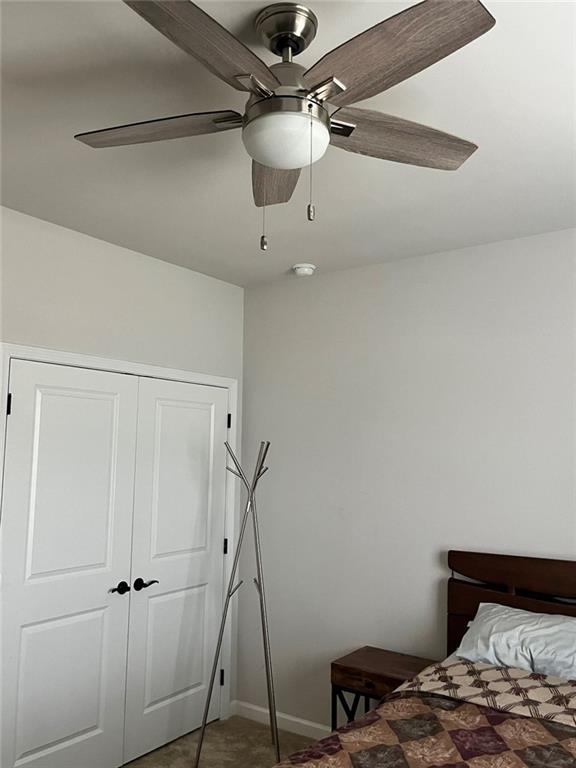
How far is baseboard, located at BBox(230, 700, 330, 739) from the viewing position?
3702mm

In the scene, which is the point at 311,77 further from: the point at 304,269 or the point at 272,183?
the point at 304,269

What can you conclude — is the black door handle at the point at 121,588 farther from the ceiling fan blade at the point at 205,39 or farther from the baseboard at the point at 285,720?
the ceiling fan blade at the point at 205,39

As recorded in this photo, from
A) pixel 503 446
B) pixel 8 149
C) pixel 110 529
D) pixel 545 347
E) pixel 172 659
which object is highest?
pixel 8 149

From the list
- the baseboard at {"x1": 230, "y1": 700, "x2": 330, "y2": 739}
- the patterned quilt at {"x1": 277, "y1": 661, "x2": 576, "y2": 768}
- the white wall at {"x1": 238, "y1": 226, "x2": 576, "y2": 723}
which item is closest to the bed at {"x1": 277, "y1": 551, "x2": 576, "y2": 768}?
the patterned quilt at {"x1": 277, "y1": 661, "x2": 576, "y2": 768}

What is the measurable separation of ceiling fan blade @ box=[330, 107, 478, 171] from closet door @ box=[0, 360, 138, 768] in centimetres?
196

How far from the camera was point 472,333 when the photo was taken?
3.43m

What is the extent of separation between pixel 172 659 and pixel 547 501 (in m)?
2.24

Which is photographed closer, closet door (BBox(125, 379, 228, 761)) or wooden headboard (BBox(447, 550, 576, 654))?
wooden headboard (BBox(447, 550, 576, 654))

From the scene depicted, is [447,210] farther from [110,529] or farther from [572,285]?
[110,529]

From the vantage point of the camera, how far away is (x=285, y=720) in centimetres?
385

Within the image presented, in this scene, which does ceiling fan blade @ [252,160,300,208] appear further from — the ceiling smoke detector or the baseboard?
the baseboard

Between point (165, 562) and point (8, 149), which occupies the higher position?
point (8, 149)

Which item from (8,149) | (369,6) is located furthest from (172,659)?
(369,6)

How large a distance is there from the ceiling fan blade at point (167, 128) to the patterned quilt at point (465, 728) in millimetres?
1858
